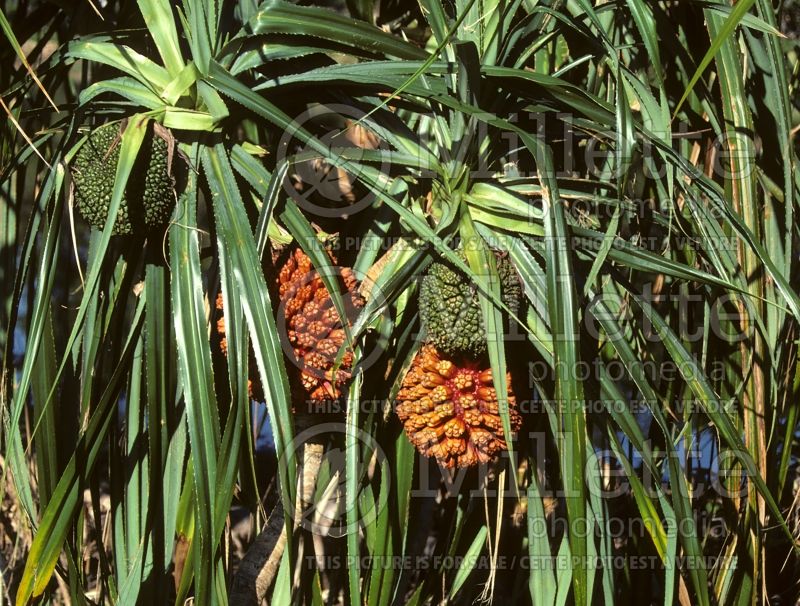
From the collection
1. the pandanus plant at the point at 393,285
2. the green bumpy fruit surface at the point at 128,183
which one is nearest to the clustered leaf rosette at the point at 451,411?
the pandanus plant at the point at 393,285

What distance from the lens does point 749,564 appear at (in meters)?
1.62

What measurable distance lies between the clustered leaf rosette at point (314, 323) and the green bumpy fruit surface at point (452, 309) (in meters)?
0.13

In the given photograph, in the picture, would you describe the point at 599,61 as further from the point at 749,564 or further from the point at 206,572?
the point at 206,572

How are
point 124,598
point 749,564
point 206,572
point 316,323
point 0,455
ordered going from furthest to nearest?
point 0,455 < point 749,564 < point 124,598 < point 316,323 < point 206,572

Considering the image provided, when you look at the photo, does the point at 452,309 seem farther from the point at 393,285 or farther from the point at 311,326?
the point at 311,326

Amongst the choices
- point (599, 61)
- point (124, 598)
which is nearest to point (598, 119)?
point (599, 61)

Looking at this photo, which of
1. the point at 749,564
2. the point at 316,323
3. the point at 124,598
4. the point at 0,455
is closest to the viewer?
the point at 316,323

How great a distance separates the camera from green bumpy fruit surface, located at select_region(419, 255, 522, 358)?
1.33m

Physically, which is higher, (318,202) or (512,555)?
(318,202)

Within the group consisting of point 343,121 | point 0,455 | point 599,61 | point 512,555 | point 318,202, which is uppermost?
point 599,61

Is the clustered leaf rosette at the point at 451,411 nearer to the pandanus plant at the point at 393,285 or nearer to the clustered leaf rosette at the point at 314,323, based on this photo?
the pandanus plant at the point at 393,285

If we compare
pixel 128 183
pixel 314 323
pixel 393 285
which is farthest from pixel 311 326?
pixel 128 183

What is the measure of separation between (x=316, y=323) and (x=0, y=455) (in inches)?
43.8

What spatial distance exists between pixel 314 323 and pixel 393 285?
16cm
